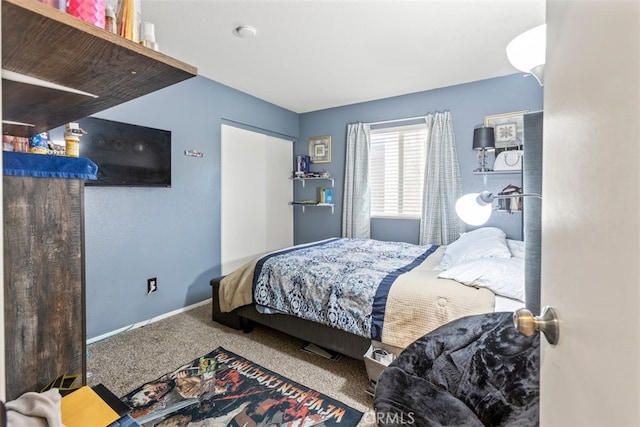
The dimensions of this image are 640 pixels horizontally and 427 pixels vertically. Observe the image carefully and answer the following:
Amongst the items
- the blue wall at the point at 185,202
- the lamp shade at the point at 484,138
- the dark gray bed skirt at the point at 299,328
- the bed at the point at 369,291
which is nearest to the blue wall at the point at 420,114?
the blue wall at the point at 185,202

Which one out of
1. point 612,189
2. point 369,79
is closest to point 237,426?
point 612,189

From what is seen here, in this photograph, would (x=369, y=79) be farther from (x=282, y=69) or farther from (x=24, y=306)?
(x=24, y=306)

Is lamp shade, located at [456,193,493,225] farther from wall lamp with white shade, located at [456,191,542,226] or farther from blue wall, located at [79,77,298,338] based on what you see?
blue wall, located at [79,77,298,338]

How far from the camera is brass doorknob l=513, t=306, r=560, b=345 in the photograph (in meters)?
0.61

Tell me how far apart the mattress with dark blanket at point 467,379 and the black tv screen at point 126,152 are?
2562 mm

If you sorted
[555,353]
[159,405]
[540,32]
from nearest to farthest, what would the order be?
[555,353] < [540,32] < [159,405]

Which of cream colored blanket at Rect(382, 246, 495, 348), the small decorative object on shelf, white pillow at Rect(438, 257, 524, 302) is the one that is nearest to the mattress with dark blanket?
cream colored blanket at Rect(382, 246, 495, 348)

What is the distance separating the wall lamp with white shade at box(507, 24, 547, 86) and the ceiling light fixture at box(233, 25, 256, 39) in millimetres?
1847

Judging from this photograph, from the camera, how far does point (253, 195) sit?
13.1 ft

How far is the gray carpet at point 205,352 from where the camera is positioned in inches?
75.1

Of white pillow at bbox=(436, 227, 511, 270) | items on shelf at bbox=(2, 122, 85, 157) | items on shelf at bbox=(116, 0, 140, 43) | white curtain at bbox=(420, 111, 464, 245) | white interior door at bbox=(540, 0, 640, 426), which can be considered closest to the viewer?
white interior door at bbox=(540, 0, 640, 426)

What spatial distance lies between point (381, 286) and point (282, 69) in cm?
234

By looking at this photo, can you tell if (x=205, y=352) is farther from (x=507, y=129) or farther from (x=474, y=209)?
(x=507, y=129)

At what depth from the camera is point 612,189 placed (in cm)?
39
